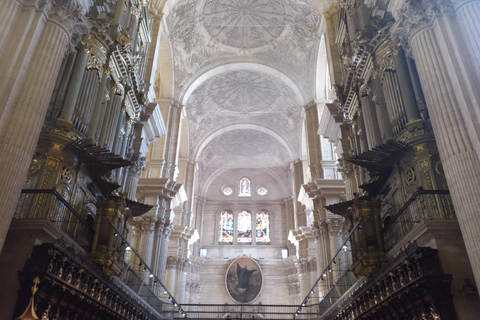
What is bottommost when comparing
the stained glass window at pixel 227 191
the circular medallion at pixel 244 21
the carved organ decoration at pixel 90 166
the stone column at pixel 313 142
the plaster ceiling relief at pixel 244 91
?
the carved organ decoration at pixel 90 166

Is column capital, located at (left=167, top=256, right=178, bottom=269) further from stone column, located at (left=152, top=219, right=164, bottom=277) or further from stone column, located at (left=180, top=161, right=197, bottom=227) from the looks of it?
stone column, located at (left=152, top=219, right=164, bottom=277)

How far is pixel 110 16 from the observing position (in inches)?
523

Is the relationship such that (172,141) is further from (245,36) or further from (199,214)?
(199,214)

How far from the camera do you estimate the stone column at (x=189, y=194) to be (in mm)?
29031

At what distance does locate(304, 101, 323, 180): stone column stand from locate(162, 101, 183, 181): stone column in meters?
7.78

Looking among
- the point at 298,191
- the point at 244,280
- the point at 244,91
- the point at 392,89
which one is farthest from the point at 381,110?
the point at 244,280

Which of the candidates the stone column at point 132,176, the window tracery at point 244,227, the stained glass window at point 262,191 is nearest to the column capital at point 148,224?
the stone column at point 132,176

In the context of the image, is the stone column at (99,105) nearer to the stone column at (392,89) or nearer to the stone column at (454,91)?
the stone column at (392,89)

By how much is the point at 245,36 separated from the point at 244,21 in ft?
3.84

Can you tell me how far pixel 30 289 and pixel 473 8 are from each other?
1004cm

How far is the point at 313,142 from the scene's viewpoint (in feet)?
75.7

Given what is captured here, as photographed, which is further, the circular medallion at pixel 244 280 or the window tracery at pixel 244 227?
the window tracery at pixel 244 227

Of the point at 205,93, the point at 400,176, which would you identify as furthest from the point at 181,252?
the point at 400,176

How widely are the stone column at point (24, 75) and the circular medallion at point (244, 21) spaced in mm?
16956
